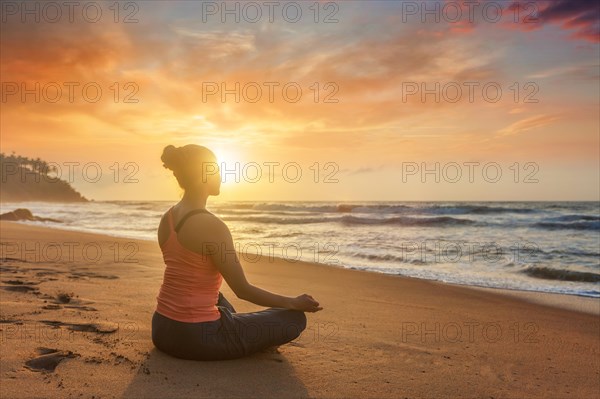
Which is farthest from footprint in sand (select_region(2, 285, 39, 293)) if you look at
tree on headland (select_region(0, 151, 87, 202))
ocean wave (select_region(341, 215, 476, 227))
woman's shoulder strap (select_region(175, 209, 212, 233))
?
tree on headland (select_region(0, 151, 87, 202))

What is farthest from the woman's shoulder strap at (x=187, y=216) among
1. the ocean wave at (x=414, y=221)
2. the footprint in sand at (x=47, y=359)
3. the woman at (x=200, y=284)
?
the ocean wave at (x=414, y=221)

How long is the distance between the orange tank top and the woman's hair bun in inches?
11.9

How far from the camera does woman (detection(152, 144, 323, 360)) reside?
124 inches

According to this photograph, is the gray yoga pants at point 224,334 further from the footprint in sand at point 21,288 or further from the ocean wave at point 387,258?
the ocean wave at point 387,258

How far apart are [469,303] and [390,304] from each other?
4.23ft

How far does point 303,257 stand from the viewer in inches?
460

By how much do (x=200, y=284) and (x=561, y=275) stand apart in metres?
8.82

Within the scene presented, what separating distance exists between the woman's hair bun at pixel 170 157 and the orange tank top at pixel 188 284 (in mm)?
301

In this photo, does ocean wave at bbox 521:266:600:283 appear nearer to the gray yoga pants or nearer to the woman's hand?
the woman's hand

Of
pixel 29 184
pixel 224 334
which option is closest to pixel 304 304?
pixel 224 334

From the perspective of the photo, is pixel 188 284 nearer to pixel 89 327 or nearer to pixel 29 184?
pixel 89 327

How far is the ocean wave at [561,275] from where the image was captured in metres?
9.48

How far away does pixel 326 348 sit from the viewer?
13.0 ft

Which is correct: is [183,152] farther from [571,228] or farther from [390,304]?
[571,228]
